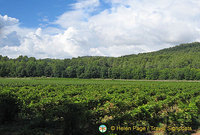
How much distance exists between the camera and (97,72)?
112250mm

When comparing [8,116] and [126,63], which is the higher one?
[126,63]

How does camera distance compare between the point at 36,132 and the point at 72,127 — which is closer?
the point at 72,127

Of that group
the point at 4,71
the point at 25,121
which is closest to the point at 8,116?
the point at 25,121

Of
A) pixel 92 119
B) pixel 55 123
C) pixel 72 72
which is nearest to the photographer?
pixel 92 119

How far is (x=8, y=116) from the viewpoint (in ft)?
36.3

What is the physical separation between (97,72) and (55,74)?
92.7ft

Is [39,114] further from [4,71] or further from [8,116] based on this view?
[4,71]

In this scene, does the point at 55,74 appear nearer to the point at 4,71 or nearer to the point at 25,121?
the point at 4,71

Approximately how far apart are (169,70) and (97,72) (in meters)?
45.1

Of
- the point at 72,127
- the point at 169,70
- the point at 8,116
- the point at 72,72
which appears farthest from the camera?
the point at 72,72

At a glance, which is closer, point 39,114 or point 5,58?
point 39,114

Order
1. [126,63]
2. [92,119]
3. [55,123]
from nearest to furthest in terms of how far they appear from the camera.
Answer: [92,119] < [55,123] < [126,63]

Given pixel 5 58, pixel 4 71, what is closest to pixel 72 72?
pixel 4 71

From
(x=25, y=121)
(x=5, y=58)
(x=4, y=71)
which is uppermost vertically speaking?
(x=5, y=58)
